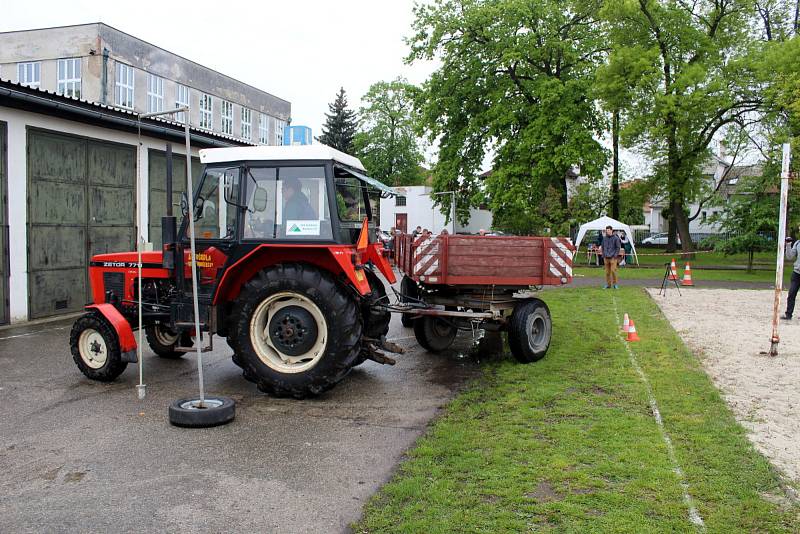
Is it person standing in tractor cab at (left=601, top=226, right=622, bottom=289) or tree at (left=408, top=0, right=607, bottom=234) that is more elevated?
tree at (left=408, top=0, right=607, bottom=234)

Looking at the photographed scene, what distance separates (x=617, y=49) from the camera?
29.9 metres

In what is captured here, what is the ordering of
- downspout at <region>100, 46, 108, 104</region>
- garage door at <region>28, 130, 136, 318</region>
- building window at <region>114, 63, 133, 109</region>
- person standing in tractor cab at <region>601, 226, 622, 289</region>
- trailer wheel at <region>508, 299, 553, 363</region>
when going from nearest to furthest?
trailer wheel at <region>508, 299, 553, 363</region> < garage door at <region>28, 130, 136, 318</region> < person standing in tractor cab at <region>601, 226, 622, 289</region> < downspout at <region>100, 46, 108, 104</region> < building window at <region>114, 63, 133, 109</region>

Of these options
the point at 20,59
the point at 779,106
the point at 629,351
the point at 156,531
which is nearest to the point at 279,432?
the point at 156,531

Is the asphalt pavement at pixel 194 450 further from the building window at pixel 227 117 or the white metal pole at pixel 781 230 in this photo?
the building window at pixel 227 117

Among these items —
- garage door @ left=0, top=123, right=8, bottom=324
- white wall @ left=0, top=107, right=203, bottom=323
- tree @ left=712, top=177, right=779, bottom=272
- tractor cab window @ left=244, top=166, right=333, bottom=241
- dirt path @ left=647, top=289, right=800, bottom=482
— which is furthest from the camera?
tree @ left=712, top=177, right=779, bottom=272

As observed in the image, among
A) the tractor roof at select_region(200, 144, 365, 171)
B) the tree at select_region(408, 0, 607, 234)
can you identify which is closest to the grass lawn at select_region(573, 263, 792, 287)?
the tree at select_region(408, 0, 607, 234)

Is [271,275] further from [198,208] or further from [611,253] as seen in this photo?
[611,253]

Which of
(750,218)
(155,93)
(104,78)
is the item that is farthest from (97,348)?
(155,93)

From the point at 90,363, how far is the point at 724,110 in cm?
2994

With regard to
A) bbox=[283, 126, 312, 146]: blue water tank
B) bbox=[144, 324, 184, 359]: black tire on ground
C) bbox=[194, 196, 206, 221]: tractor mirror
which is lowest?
bbox=[144, 324, 184, 359]: black tire on ground

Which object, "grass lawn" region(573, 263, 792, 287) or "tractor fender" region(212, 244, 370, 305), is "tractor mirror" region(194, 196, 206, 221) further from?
"grass lawn" region(573, 263, 792, 287)

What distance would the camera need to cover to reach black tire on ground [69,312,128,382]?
702cm

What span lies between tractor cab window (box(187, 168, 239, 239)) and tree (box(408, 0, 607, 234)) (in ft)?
84.7

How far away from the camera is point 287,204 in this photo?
670cm
